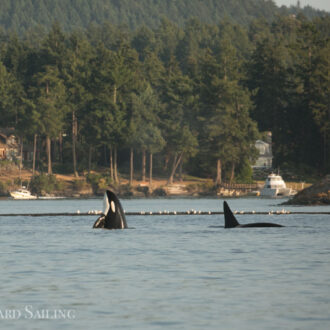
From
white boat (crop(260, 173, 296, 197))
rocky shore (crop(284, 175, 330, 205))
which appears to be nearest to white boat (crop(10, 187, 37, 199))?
white boat (crop(260, 173, 296, 197))

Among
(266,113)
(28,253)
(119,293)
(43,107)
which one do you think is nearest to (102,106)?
(43,107)

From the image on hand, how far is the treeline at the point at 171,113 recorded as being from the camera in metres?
165

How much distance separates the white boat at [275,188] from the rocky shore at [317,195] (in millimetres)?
50949

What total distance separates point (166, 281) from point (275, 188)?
130m

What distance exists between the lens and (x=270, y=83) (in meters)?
180

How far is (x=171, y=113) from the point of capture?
169m

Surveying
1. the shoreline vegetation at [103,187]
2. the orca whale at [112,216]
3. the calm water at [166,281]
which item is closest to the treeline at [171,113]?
the shoreline vegetation at [103,187]

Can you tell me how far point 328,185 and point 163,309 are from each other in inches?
3208

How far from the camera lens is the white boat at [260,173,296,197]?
15641cm

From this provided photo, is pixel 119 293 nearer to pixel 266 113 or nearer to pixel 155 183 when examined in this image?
pixel 155 183

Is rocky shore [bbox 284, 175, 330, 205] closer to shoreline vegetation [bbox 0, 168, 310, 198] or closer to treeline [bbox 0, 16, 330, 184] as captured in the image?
shoreline vegetation [bbox 0, 168, 310, 198]

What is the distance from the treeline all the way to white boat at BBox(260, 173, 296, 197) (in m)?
7.90

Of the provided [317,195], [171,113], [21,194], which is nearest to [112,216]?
[317,195]

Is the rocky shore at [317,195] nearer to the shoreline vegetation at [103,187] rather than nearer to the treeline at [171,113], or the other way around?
the shoreline vegetation at [103,187]
